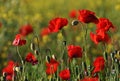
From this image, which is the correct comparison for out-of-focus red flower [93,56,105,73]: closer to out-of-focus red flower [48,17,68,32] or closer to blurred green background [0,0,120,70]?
out-of-focus red flower [48,17,68,32]

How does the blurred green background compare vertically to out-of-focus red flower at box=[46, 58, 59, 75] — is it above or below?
above

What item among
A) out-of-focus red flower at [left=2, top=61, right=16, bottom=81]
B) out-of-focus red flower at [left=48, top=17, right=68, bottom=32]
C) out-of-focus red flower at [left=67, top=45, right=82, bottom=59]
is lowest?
out-of-focus red flower at [left=2, top=61, right=16, bottom=81]

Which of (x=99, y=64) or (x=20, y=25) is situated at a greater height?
(x=20, y=25)

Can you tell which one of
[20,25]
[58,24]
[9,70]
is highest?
[20,25]

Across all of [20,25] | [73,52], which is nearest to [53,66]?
[73,52]

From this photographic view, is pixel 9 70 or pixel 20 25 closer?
pixel 9 70

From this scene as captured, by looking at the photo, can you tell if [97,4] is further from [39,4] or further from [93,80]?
[93,80]

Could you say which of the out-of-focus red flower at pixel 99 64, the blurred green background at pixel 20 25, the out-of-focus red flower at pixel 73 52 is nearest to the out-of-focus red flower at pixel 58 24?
the out-of-focus red flower at pixel 73 52

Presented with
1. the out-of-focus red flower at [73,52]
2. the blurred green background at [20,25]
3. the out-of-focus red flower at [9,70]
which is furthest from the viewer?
the blurred green background at [20,25]

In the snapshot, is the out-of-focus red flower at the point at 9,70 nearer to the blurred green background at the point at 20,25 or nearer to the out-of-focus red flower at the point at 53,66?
the out-of-focus red flower at the point at 53,66

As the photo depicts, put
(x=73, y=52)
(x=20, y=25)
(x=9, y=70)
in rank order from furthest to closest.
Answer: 1. (x=20, y=25)
2. (x=9, y=70)
3. (x=73, y=52)

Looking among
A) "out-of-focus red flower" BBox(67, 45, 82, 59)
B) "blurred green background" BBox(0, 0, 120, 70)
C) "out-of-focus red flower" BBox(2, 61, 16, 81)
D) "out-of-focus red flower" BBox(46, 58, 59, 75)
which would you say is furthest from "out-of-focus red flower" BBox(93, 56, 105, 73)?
"blurred green background" BBox(0, 0, 120, 70)

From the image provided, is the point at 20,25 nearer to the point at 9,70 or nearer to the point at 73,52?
the point at 9,70

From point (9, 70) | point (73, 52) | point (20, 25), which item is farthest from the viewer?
point (20, 25)
